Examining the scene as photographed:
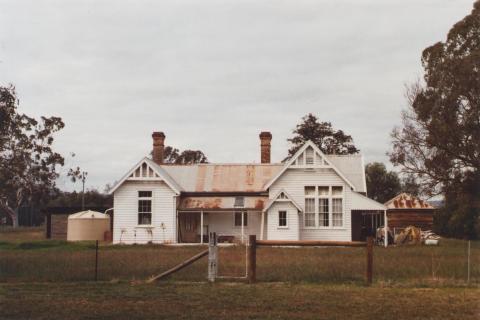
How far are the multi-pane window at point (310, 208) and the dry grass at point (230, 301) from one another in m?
23.4

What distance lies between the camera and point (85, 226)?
45875 mm

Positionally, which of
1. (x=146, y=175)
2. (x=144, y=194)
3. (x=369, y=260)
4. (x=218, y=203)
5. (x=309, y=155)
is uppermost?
(x=309, y=155)

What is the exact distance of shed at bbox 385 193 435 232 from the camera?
160 feet

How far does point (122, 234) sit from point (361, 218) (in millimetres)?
16338

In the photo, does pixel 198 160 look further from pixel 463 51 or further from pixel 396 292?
pixel 396 292

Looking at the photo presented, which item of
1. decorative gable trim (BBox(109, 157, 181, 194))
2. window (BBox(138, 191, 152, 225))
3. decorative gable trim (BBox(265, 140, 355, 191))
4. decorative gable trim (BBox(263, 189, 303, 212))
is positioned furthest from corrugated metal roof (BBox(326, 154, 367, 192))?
window (BBox(138, 191, 152, 225))

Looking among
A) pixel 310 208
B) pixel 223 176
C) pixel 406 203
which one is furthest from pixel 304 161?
pixel 406 203

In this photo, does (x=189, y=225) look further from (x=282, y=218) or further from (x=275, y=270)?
(x=275, y=270)

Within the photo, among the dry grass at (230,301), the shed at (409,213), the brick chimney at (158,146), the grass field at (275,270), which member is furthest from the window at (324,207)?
the dry grass at (230,301)

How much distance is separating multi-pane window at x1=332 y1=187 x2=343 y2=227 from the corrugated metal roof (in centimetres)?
177

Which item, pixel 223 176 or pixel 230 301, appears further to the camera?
pixel 223 176

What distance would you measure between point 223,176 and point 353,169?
27.8 ft

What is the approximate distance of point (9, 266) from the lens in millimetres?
20781

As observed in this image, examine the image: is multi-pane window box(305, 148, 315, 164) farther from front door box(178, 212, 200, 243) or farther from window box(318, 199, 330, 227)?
front door box(178, 212, 200, 243)
